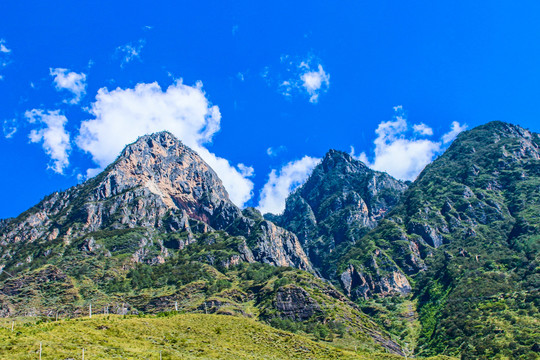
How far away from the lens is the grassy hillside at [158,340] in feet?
220

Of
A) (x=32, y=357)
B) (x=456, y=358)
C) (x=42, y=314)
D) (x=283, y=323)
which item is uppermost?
(x=42, y=314)

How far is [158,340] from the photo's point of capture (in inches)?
3492

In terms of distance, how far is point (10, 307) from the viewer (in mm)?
192250

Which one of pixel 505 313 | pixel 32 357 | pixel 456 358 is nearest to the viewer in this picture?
pixel 32 357

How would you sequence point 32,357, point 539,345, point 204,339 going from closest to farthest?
point 32,357 → point 204,339 → point 539,345

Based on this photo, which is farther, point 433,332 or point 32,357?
point 433,332

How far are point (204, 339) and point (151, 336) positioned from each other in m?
13.3

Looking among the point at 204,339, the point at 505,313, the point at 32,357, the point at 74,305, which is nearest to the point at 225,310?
the point at 74,305

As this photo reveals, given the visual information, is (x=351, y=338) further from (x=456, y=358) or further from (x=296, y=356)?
(x=296, y=356)

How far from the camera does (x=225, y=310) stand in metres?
188

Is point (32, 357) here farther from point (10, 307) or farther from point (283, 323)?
point (10, 307)

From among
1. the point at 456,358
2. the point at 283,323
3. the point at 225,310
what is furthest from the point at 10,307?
the point at 456,358

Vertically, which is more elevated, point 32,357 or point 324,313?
point 324,313

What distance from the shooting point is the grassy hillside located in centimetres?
6700
